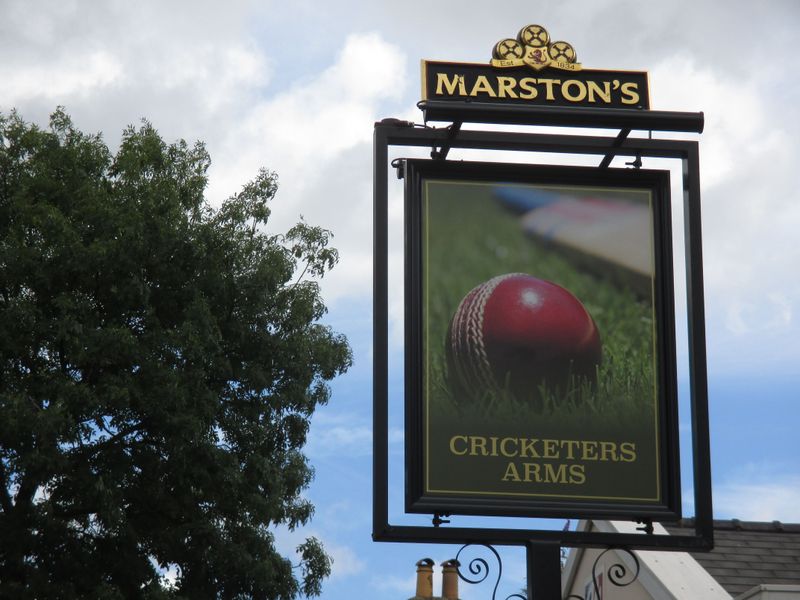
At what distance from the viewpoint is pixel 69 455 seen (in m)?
20.4

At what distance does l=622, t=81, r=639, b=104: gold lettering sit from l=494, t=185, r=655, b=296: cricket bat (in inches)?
32.0

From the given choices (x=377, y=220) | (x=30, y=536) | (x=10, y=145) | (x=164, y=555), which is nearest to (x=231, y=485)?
A: (x=164, y=555)

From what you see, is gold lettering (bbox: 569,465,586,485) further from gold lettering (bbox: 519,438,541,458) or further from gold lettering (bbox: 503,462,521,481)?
gold lettering (bbox: 503,462,521,481)

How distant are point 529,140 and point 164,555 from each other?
43.6 ft

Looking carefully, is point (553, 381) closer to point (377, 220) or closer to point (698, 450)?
point (698, 450)

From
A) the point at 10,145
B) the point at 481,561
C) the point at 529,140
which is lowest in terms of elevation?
the point at 481,561

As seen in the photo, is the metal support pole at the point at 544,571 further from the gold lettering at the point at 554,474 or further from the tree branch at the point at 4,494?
the tree branch at the point at 4,494

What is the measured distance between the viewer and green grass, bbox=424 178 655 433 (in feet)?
30.1

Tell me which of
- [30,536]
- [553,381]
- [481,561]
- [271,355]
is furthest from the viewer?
[271,355]

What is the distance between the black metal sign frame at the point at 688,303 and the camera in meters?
8.84

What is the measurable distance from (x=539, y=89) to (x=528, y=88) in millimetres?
96

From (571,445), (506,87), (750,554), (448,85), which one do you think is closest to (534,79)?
(506,87)

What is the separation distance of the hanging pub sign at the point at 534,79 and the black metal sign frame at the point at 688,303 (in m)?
0.22

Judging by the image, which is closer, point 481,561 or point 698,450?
point 481,561
